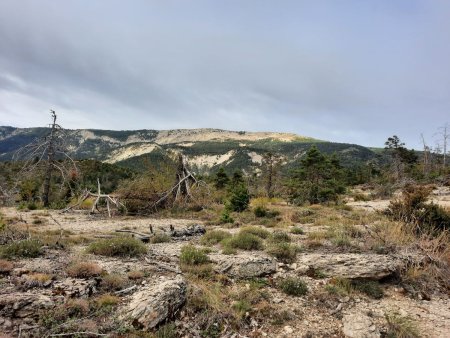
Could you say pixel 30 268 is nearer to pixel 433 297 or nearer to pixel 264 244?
pixel 264 244

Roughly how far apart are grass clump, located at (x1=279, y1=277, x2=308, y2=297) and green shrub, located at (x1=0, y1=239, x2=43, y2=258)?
596cm

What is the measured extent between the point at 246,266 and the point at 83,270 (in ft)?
11.4

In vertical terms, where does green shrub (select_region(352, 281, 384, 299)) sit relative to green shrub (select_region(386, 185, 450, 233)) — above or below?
below

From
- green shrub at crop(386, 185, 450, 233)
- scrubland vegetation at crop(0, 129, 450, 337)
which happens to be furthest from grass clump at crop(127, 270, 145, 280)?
green shrub at crop(386, 185, 450, 233)

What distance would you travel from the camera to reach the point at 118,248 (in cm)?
889

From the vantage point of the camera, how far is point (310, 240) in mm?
10500

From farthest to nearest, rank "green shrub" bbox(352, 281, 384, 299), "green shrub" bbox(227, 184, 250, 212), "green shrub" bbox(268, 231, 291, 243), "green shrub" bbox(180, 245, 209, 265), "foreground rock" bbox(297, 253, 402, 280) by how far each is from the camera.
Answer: "green shrub" bbox(227, 184, 250, 212) < "green shrub" bbox(268, 231, 291, 243) < "green shrub" bbox(180, 245, 209, 265) < "foreground rock" bbox(297, 253, 402, 280) < "green shrub" bbox(352, 281, 384, 299)

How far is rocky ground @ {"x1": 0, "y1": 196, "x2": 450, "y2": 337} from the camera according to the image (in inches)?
205

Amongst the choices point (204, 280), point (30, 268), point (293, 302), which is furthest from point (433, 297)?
point (30, 268)

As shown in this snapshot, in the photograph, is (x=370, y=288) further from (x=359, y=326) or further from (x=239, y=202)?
(x=239, y=202)

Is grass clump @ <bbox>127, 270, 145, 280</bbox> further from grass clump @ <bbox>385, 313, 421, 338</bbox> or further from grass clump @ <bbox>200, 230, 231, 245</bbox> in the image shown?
grass clump @ <bbox>385, 313, 421, 338</bbox>

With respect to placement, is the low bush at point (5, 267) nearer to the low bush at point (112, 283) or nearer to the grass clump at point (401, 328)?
the low bush at point (112, 283)

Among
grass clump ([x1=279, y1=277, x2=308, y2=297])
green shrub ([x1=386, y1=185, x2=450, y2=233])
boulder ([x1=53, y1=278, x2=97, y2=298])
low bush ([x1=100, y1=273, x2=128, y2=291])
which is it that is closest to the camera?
boulder ([x1=53, y1=278, x2=97, y2=298])

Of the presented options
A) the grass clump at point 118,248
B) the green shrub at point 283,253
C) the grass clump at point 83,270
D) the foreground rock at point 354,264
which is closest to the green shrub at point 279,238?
the green shrub at point 283,253
